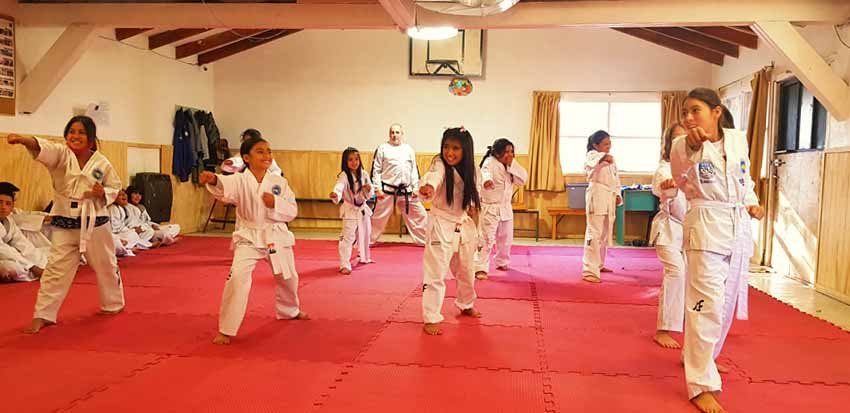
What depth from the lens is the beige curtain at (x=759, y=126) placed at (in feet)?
24.7

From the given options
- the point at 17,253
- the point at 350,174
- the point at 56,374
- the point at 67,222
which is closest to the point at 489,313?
the point at 350,174

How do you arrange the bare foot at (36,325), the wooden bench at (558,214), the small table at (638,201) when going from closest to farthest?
the bare foot at (36,325)
the small table at (638,201)
the wooden bench at (558,214)

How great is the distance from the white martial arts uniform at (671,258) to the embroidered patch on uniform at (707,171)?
3.81 ft

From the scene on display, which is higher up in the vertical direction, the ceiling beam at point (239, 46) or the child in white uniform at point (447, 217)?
the ceiling beam at point (239, 46)

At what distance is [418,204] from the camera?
8594 millimetres

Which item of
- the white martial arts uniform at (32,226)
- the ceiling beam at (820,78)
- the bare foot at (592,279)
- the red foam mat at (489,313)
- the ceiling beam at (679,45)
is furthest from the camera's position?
the ceiling beam at (679,45)

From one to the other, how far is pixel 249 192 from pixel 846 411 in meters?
3.32

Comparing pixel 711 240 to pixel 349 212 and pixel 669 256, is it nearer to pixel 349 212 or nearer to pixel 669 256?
pixel 669 256

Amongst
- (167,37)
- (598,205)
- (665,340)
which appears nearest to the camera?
(665,340)

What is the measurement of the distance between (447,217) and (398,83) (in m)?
7.05

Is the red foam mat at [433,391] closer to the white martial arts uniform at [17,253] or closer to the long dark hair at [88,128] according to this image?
the long dark hair at [88,128]

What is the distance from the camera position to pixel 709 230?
279 cm

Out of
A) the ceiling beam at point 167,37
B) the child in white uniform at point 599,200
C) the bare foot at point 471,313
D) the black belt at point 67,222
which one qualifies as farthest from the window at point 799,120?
the ceiling beam at point 167,37

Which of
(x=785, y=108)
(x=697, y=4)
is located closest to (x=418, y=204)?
(x=697, y=4)
